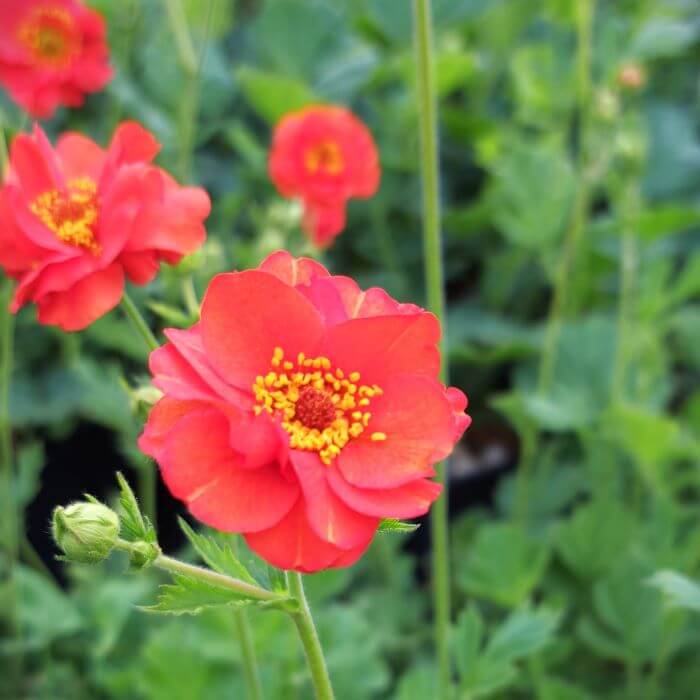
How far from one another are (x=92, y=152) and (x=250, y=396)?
31 centimetres

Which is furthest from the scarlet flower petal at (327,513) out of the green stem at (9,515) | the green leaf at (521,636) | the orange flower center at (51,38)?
the orange flower center at (51,38)

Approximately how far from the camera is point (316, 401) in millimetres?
558

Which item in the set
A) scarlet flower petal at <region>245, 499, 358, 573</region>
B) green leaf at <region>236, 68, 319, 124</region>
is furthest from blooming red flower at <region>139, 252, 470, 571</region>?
green leaf at <region>236, 68, 319, 124</region>

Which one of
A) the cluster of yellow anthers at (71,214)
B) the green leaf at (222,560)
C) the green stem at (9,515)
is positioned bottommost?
the green stem at (9,515)

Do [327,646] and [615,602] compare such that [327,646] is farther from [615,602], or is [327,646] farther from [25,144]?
[25,144]

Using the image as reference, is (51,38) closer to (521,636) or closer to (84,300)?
(84,300)

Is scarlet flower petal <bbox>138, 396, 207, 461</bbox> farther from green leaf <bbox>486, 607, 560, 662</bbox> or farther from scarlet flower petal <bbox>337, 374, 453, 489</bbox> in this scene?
green leaf <bbox>486, 607, 560, 662</bbox>

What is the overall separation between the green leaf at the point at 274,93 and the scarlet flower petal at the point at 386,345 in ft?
3.41

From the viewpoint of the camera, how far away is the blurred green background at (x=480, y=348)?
111 centimetres

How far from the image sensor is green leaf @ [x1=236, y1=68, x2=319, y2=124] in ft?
5.04

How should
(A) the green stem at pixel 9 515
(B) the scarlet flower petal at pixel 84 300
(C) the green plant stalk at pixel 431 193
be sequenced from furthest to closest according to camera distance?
(A) the green stem at pixel 9 515
(C) the green plant stalk at pixel 431 193
(B) the scarlet flower petal at pixel 84 300

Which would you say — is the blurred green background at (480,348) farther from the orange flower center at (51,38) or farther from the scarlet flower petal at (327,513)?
the scarlet flower petal at (327,513)

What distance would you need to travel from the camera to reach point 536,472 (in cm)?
148

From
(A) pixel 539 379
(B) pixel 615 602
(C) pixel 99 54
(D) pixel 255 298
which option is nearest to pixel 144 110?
(C) pixel 99 54
